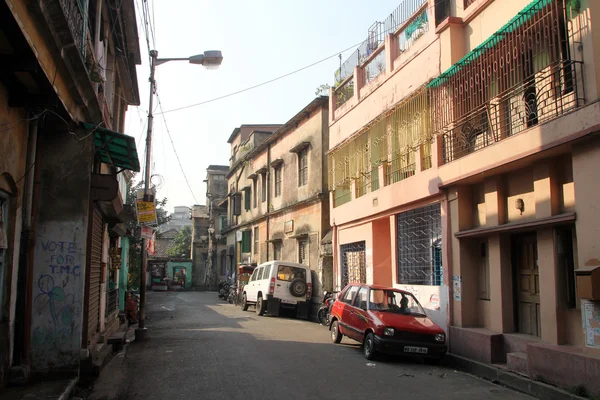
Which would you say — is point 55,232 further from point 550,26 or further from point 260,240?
point 260,240

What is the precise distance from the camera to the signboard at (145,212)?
13.7 meters

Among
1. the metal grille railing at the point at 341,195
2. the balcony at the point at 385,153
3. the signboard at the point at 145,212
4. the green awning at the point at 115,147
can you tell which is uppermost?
the balcony at the point at 385,153

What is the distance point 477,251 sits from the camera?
11.5 m

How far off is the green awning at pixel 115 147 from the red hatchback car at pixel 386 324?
5742 millimetres

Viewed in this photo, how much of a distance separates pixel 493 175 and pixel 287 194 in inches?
652

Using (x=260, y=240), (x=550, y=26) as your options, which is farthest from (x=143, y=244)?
(x=260, y=240)

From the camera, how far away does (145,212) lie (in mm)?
13766

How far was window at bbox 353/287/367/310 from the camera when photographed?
1180 centimetres

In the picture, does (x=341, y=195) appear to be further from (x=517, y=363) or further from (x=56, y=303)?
(x=56, y=303)

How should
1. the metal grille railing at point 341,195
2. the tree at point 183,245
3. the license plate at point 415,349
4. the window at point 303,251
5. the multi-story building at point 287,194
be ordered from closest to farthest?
the license plate at point 415,349 < the metal grille railing at point 341,195 < the multi-story building at point 287,194 < the window at point 303,251 < the tree at point 183,245

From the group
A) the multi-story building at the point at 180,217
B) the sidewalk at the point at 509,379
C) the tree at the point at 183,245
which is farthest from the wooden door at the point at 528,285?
the multi-story building at the point at 180,217

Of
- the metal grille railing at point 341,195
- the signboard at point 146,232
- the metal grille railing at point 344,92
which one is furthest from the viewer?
the metal grille railing at point 344,92

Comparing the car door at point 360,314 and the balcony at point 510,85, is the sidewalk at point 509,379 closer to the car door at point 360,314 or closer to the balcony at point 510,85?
the car door at point 360,314

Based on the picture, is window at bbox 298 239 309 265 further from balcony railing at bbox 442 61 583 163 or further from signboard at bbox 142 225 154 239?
balcony railing at bbox 442 61 583 163
